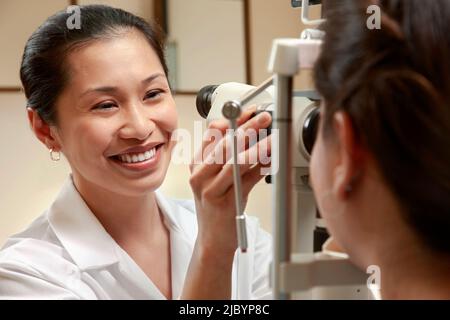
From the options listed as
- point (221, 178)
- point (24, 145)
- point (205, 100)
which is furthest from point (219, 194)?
point (24, 145)

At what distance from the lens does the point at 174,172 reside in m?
1.79

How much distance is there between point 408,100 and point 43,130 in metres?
0.74

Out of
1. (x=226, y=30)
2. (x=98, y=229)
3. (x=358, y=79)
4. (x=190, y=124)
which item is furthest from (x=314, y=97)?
(x=226, y=30)

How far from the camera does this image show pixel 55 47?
1042 mm

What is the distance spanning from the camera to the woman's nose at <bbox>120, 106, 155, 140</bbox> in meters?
1.02

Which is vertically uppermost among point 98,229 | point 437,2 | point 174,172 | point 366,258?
point 437,2

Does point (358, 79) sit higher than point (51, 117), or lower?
higher

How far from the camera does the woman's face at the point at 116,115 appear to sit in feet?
3.33

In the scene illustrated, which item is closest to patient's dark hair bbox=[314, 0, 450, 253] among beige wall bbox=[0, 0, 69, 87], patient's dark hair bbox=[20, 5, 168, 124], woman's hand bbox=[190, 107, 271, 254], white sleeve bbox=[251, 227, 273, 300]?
woman's hand bbox=[190, 107, 271, 254]

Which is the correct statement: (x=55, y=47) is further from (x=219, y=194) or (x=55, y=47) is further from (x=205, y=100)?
(x=219, y=194)

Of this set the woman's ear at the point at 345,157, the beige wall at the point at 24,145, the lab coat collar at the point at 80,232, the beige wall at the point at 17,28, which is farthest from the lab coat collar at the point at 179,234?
the beige wall at the point at 17,28

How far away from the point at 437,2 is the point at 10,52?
4.47ft

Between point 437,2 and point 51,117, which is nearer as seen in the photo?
point 437,2
